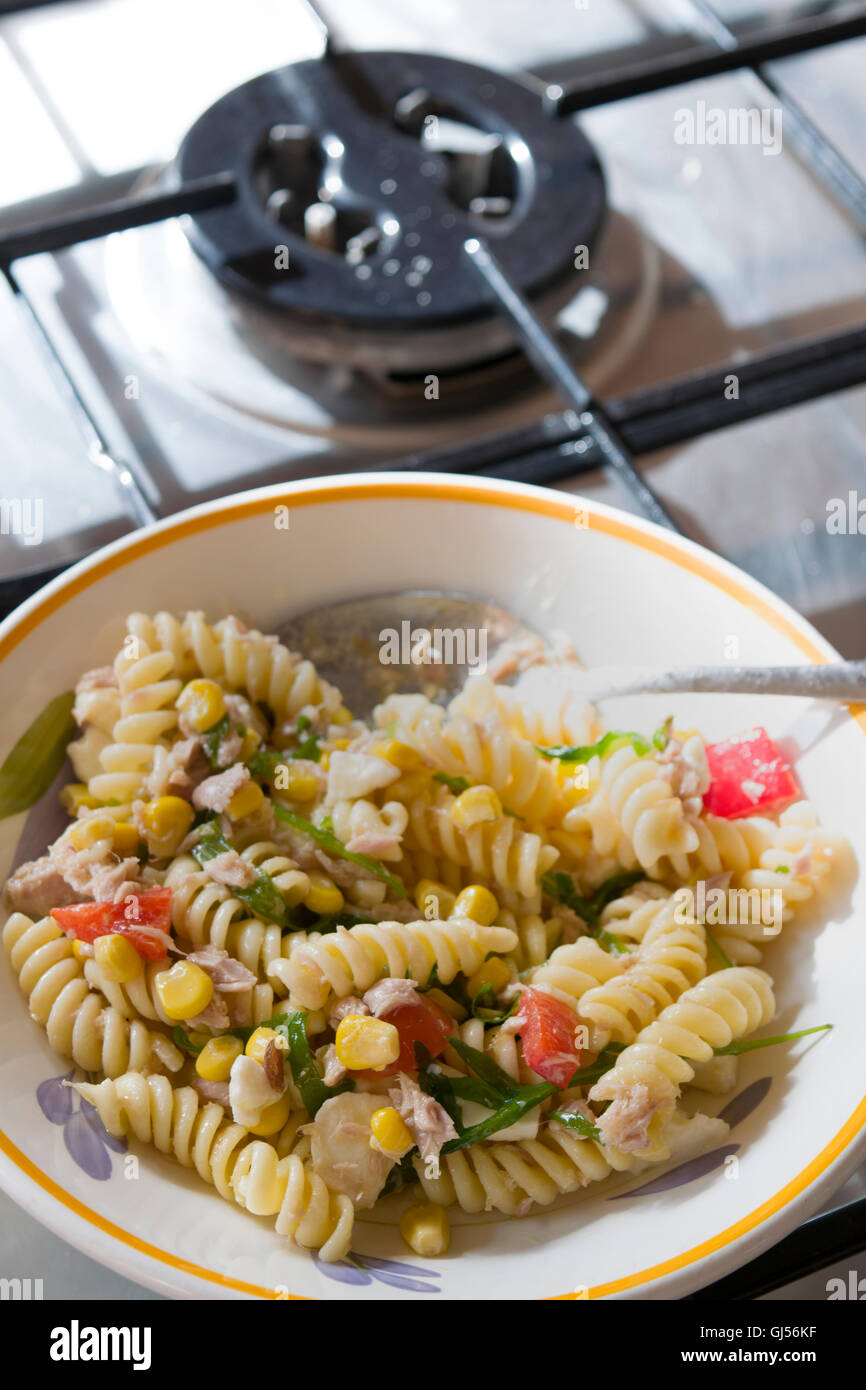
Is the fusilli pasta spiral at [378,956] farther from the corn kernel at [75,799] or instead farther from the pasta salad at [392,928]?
the corn kernel at [75,799]

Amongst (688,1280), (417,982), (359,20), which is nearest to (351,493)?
(417,982)

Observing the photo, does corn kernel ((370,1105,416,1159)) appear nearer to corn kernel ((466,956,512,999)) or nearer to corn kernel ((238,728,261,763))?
corn kernel ((466,956,512,999))

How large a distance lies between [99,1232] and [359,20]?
3068 millimetres

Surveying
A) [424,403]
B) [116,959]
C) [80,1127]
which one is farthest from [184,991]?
[424,403]

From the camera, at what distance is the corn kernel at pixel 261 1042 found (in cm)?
150

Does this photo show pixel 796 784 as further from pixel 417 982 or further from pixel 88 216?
pixel 88 216

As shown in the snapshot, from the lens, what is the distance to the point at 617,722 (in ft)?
6.43

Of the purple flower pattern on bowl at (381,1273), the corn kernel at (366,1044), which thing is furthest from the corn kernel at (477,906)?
the purple flower pattern on bowl at (381,1273)

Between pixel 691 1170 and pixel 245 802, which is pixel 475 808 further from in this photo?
pixel 691 1170

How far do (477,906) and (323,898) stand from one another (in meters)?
0.21

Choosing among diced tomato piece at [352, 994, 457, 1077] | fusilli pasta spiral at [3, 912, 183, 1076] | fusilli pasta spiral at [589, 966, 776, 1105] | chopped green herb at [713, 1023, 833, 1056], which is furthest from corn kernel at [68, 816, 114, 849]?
chopped green herb at [713, 1023, 833, 1056]

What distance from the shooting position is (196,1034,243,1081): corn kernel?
1.54m

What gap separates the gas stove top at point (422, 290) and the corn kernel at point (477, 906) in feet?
2.53

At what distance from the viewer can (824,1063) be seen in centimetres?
155
